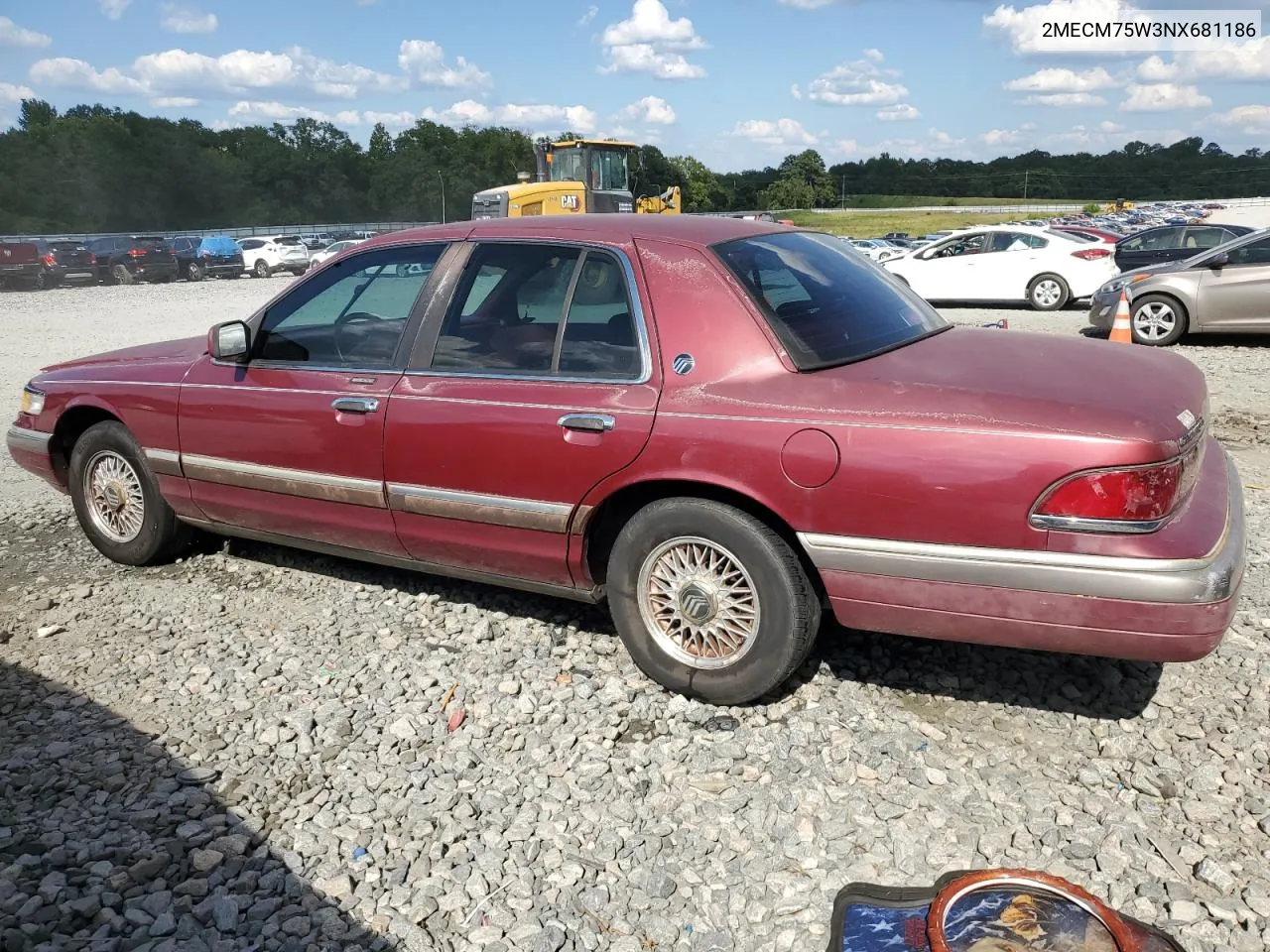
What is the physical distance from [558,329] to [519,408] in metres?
0.35

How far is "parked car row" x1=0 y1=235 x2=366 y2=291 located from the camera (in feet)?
96.8

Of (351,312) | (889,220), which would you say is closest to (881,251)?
(351,312)

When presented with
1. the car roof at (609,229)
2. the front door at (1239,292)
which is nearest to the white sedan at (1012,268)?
the front door at (1239,292)

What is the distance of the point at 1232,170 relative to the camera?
4466 inches

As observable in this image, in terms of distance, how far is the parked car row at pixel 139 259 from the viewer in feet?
96.8

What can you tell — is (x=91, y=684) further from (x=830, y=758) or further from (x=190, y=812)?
(x=830, y=758)

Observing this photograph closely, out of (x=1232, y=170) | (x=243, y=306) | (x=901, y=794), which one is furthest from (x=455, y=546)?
(x=1232, y=170)

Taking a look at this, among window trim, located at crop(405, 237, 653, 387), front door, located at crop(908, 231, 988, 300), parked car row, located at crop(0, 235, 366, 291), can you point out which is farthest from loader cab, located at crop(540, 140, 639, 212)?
window trim, located at crop(405, 237, 653, 387)

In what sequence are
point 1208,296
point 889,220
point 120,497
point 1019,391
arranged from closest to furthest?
point 1019,391, point 120,497, point 1208,296, point 889,220

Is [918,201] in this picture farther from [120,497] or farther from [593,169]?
[120,497]

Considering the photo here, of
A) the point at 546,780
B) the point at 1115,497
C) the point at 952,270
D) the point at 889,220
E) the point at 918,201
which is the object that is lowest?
the point at 546,780

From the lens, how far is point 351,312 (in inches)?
182

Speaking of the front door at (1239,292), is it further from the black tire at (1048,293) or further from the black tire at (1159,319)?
the black tire at (1048,293)

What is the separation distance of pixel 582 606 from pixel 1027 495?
2.28 m
